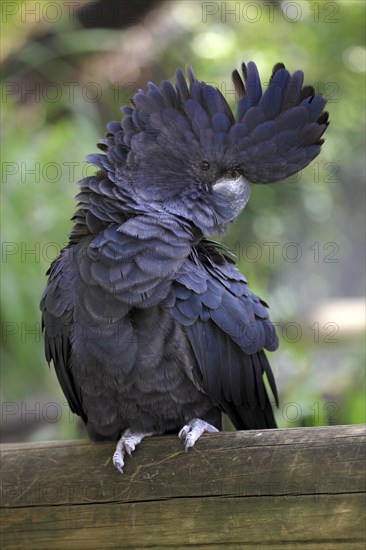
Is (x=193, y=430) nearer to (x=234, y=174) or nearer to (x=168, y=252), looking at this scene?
(x=168, y=252)

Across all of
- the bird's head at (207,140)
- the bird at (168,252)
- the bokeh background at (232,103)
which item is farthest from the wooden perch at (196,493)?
the bokeh background at (232,103)

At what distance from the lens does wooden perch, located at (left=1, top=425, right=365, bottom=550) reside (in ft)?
4.50

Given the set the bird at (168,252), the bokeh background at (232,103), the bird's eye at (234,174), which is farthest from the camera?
the bokeh background at (232,103)

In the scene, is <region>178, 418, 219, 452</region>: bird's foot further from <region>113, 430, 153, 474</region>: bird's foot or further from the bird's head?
the bird's head

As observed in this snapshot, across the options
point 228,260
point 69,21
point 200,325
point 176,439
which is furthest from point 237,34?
point 176,439

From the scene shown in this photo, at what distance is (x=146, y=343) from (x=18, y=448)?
1.42 ft

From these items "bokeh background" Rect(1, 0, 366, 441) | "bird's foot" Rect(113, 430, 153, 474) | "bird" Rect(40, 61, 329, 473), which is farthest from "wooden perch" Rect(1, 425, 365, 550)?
"bokeh background" Rect(1, 0, 366, 441)

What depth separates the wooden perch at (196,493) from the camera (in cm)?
137

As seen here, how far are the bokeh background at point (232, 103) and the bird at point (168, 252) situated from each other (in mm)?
1194

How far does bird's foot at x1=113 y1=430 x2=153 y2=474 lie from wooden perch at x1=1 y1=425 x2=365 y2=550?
2 centimetres

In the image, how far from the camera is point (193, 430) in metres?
1.71

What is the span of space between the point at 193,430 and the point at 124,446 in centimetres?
18

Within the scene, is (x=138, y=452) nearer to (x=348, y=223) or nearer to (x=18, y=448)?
(x=18, y=448)

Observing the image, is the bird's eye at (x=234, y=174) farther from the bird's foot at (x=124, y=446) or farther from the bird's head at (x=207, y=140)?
the bird's foot at (x=124, y=446)
